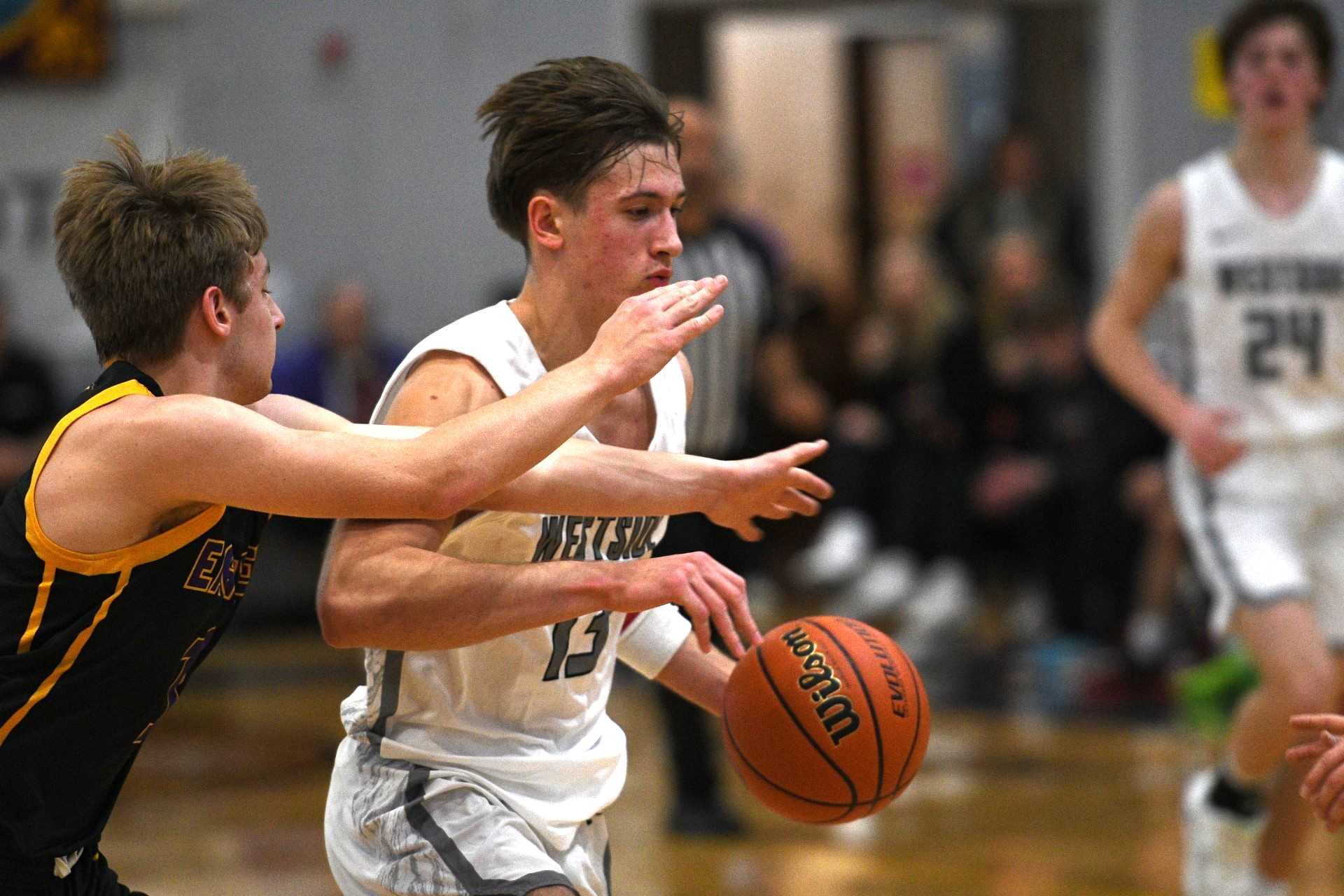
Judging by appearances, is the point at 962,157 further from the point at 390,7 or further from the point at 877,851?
the point at 877,851

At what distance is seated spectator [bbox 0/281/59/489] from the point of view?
28.9 ft

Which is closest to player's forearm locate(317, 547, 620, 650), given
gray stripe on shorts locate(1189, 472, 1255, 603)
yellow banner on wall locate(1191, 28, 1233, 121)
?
gray stripe on shorts locate(1189, 472, 1255, 603)

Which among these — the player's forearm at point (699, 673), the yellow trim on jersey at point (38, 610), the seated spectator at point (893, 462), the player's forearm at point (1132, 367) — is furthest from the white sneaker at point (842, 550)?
the yellow trim on jersey at point (38, 610)

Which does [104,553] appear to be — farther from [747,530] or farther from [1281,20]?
[1281,20]

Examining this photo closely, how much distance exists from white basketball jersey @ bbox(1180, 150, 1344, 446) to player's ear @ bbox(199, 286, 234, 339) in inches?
123

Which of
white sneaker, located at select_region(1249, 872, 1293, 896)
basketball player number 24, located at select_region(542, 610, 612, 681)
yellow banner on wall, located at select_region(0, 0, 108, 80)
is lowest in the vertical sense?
white sneaker, located at select_region(1249, 872, 1293, 896)

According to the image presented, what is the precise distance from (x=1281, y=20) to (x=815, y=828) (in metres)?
2.95

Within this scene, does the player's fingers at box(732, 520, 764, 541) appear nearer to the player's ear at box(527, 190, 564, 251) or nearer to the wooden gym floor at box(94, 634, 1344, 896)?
the player's ear at box(527, 190, 564, 251)

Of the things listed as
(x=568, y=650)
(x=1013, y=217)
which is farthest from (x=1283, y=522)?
(x=1013, y=217)

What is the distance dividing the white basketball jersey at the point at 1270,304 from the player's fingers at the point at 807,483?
93.4 inches

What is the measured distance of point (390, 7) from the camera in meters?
10.6

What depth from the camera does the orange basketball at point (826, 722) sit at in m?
2.83

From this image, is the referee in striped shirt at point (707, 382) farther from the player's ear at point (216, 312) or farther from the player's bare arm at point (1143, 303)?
the player's ear at point (216, 312)

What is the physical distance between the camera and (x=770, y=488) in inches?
110
